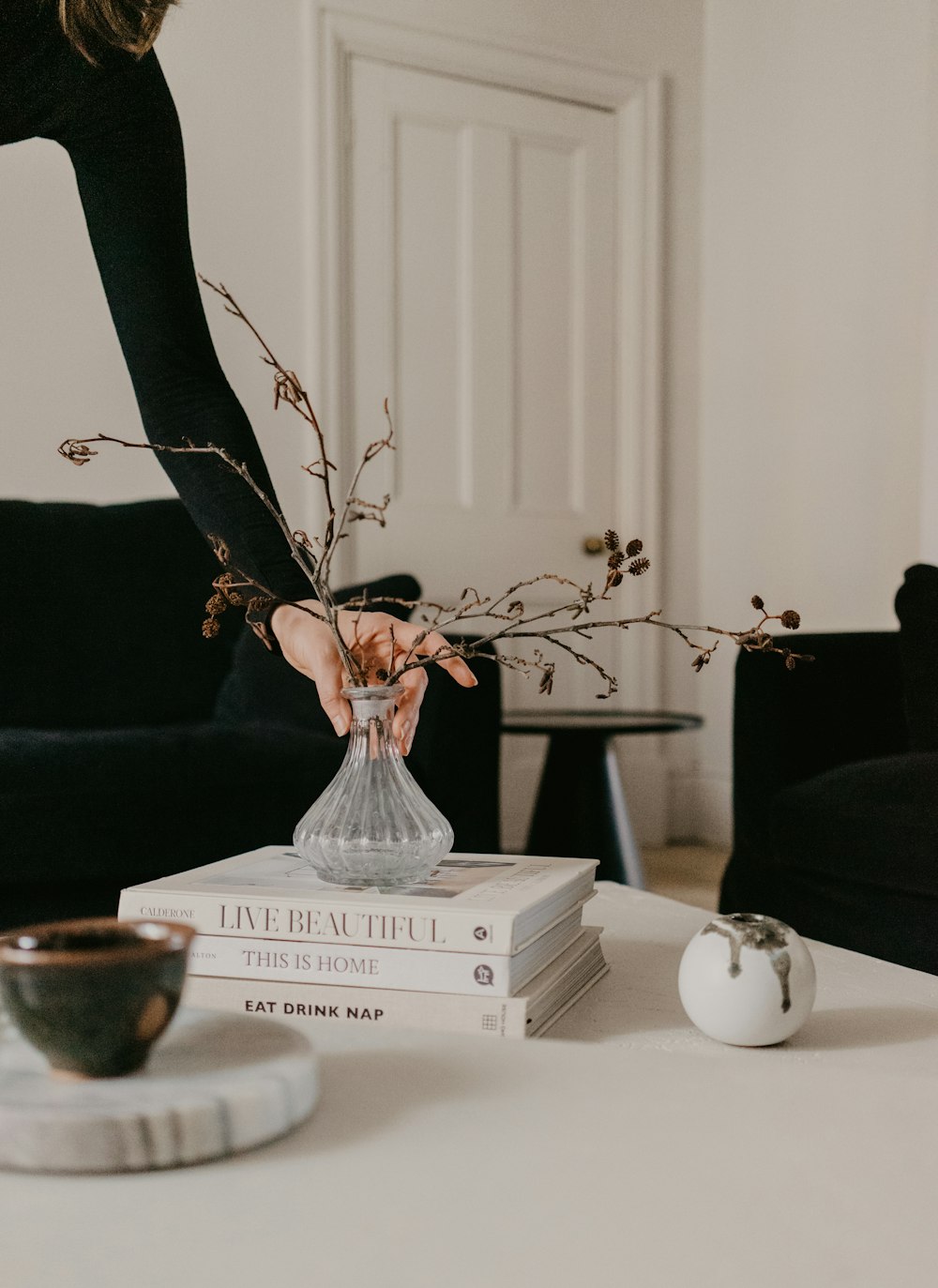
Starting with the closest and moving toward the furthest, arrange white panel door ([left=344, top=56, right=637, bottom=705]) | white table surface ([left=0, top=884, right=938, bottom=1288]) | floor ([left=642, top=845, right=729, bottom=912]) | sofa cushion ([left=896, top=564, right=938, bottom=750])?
white table surface ([left=0, top=884, right=938, bottom=1288]) → sofa cushion ([left=896, top=564, right=938, bottom=750]) → floor ([left=642, top=845, right=729, bottom=912]) → white panel door ([left=344, top=56, right=637, bottom=705])

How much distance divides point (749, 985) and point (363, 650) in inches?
15.4

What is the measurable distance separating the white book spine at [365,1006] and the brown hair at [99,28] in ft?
4.33

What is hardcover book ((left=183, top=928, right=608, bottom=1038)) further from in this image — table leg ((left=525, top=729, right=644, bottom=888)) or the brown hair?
table leg ((left=525, top=729, right=644, bottom=888))

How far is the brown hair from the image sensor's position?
1.62m

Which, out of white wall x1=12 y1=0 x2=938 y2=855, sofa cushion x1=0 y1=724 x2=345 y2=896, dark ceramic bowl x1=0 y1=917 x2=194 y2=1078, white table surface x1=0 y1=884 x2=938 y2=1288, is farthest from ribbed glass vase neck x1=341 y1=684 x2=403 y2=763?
white wall x1=12 y1=0 x2=938 y2=855

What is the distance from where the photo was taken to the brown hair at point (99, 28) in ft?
5.30

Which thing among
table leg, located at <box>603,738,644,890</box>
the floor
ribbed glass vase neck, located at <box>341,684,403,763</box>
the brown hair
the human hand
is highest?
the brown hair

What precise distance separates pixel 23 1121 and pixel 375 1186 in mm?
134

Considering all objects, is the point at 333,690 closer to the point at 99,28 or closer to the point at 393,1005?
the point at 393,1005

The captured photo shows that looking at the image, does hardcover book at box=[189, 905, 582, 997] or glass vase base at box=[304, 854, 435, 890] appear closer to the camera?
hardcover book at box=[189, 905, 582, 997]

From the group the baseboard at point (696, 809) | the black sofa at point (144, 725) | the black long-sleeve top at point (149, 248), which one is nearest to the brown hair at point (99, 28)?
the black long-sleeve top at point (149, 248)

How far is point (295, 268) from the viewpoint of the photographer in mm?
3064

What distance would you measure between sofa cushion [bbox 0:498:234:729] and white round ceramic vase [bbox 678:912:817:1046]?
1.76 meters

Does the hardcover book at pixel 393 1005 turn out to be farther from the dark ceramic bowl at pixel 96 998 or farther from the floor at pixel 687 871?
the floor at pixel 687 871
